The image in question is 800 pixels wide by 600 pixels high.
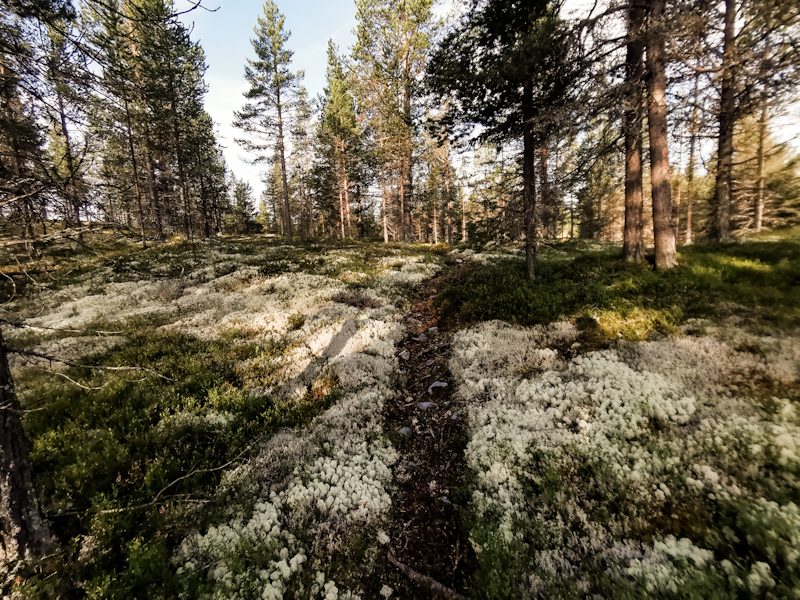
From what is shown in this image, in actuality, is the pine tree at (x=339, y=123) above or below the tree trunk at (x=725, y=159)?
above

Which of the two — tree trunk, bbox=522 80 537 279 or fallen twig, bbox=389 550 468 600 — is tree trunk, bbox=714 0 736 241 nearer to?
tree trunk, bbox=522 80 537 279

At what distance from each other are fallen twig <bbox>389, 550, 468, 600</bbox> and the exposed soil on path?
0.17ft

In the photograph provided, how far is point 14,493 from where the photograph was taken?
3557 millimetres

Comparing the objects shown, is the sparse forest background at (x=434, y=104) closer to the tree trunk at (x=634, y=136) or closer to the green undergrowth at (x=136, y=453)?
the tree trunk at (x=634, y=136)

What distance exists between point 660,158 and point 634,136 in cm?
130

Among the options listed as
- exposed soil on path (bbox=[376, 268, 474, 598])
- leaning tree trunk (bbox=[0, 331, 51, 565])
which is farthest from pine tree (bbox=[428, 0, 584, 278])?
leaning tree trunk (bbox=[0, 331, 51, 565])

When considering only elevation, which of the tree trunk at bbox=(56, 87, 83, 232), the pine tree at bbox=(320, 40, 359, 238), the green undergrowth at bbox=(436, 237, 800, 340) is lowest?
the green undergrowth at bbox=(436, 237, 800, 340)

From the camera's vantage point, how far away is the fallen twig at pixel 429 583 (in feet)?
12.2

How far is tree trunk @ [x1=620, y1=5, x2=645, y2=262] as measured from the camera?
960cm

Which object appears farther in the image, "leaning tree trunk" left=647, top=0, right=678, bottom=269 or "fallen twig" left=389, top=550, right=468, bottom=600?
"leaning tree trunk" left=647, top=0, right=678, bottom=269

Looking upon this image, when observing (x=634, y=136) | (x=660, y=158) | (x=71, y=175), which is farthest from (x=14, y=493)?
(x=634, y=136)

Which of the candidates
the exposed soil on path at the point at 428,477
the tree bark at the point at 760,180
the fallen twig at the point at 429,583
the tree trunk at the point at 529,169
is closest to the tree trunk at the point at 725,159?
the tree trunk at the point at 529,169

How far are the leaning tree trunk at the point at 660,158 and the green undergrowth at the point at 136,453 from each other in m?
10.9

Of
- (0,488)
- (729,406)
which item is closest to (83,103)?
(0,488)
